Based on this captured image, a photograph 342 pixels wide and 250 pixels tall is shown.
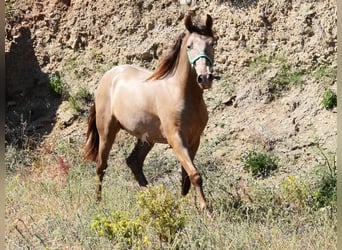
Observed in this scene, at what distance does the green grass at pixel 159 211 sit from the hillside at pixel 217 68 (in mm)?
421

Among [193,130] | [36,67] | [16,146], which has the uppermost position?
[193,130]

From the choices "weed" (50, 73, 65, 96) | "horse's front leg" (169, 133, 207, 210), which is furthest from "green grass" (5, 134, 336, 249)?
"weed" (50, 73, 65, 96)

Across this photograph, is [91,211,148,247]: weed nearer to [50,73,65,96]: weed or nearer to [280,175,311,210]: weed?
[280,175,311,210]: weed

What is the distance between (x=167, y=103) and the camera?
704 cm

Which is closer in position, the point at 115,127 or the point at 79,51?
the point at 115,127

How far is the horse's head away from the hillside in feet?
A: 8.04

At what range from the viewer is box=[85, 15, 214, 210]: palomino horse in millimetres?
6682

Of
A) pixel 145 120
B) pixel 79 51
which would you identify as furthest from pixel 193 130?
pixel 79 51

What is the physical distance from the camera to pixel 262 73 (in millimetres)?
10102

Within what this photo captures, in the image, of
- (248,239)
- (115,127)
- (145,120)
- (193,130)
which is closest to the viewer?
(248,239)

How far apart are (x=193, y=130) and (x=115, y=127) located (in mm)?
1453

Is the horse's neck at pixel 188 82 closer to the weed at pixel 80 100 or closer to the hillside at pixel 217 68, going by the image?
the hillside at pixel 217 68

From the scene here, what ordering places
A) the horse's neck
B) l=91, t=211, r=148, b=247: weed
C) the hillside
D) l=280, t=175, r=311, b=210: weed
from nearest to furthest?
l=91, t=211, r=148, b=247: weed
l=280, t=175, r=311, b=210: weed
the horse's neck
the hillside

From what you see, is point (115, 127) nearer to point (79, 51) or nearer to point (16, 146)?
point (16, 146)
